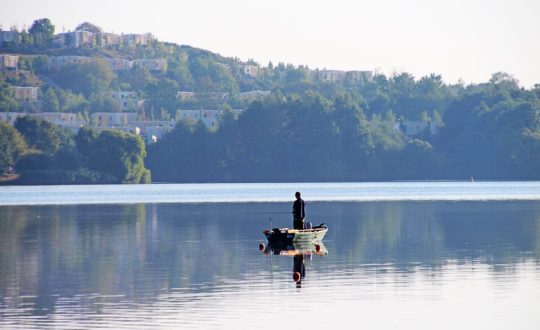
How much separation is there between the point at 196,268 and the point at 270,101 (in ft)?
477

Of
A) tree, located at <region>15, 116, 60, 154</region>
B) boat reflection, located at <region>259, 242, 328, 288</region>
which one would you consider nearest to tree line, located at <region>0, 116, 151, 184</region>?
tree, located at <region>15, 116, 60, 154</region>

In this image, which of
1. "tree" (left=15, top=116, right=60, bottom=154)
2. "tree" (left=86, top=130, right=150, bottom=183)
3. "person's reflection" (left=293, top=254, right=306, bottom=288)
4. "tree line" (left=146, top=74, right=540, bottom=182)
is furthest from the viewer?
"tree line" (left=146, top=74, right=540, bottom=182)

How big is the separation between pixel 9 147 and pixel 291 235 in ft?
384

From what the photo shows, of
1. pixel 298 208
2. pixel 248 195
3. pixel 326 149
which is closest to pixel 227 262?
pixel 298 208

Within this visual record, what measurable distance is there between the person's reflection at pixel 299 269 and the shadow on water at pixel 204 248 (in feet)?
0.14

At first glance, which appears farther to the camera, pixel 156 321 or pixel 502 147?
pixel 502 147

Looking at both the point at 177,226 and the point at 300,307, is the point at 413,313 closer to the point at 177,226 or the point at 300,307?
the point at 300,307

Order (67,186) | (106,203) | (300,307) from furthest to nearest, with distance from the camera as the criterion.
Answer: (67,186), (106,203), (300,307)

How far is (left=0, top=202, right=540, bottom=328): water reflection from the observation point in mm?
32562

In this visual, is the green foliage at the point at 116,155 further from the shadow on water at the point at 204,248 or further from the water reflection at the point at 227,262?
the water reflection at the point at 227,262

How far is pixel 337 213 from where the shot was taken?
249ft

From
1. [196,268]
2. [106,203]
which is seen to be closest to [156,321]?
[196,268]

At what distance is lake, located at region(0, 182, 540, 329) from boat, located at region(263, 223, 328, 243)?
389 millimetres

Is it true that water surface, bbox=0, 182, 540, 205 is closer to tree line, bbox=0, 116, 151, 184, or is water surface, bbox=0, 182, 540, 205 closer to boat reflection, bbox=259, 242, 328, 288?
tree line, bbox=0, 116, 151, 184
